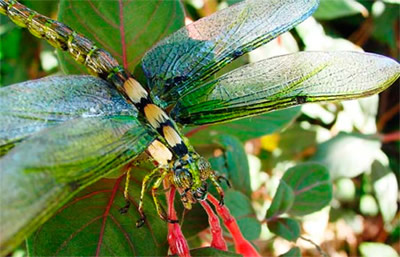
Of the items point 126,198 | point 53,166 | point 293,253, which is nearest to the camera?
point 53,166

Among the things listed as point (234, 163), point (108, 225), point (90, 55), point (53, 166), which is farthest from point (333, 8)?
point (53, 166)

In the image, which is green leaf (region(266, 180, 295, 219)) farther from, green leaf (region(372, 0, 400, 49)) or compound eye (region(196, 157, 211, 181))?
green leaf (region(372, 0, 400, 49))

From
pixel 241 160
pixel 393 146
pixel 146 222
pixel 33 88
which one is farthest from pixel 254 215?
pixel 393 146

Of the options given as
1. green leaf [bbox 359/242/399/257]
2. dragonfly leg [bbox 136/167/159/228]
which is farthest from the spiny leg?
green leaf [bbox 359/242/399/257]

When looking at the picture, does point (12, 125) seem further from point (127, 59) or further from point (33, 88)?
point (127, 59)

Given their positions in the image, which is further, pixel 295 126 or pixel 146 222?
pixel 295 126

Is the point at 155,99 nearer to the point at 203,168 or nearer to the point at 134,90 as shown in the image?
the point at 134,90

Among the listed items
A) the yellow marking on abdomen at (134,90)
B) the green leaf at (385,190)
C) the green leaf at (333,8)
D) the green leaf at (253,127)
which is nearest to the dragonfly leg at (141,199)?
the yellow marking on abdomen at (134,90)
